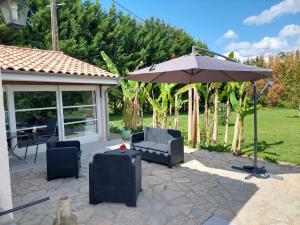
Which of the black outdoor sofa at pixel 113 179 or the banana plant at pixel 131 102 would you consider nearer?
the black outdoor sofa at pixel 113 179

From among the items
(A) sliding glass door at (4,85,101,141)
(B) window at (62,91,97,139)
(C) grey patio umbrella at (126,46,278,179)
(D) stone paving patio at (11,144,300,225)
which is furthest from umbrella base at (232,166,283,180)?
(B) window at (62,91,97,139)

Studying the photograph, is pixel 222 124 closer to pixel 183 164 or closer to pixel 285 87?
pixel 183 164

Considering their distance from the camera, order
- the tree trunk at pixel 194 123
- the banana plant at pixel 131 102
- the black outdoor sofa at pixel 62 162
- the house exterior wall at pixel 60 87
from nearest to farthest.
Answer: the black outdoor sofa at pixel 62 162
the house exterior wall at pixel 60 87
the tree trunk at pixel 194 123
the banana plant at pixel 131 102

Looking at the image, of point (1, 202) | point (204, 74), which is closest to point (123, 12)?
point (204, 74)

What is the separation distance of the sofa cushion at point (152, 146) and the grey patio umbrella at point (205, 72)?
1.86 m

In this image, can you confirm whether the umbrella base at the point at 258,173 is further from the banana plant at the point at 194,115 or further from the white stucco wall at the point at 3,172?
the white stucco wall at the point at 3,172

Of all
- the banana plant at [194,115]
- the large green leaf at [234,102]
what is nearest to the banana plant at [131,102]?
the banana plant at [194,115]

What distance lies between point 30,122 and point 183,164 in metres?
5.27

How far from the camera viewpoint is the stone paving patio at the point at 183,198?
12.6 ft

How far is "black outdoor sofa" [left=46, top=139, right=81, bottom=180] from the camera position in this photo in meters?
5.52

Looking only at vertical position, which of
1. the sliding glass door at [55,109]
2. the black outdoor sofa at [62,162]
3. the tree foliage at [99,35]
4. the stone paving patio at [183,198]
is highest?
the tree foliage at [99,35]

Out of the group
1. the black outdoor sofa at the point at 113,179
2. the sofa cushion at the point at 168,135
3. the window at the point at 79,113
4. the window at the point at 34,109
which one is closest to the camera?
the black outdoor sofa at the point at 113,179

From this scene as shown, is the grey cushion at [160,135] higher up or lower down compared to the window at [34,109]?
→ lower down

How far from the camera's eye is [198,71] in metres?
6.34
